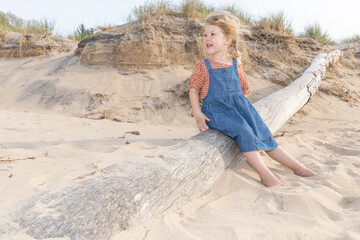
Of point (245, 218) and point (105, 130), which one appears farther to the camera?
point (105, 130)

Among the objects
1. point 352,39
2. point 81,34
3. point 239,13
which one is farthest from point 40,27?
point 352,39

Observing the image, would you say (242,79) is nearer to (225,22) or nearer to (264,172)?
(225,22)

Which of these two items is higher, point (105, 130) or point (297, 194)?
point (297, 194)

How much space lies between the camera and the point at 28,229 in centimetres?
125

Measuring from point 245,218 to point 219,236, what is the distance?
306 mm

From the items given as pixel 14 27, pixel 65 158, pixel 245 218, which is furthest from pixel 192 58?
pixel 14 27

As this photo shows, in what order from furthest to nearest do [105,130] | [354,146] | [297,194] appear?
[105,130] < [354,146] < [297,194]

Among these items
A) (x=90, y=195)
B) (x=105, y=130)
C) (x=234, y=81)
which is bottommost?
(x=105, y=130)

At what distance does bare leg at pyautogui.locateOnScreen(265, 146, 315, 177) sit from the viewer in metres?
2.58

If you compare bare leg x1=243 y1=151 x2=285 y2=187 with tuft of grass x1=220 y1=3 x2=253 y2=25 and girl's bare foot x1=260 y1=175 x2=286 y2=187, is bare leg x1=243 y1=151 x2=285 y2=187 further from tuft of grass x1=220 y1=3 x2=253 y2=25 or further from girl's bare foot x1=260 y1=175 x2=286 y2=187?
tuft of grass x1=220 y1=3 x2=253 y2=25

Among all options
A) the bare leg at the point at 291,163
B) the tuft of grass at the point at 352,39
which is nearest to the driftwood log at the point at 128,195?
the bare leg at the point at 291,163

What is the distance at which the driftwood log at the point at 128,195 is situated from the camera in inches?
51.4

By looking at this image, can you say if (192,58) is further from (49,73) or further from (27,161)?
(27,161)

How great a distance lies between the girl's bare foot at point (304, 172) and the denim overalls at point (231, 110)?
0.29 metres
